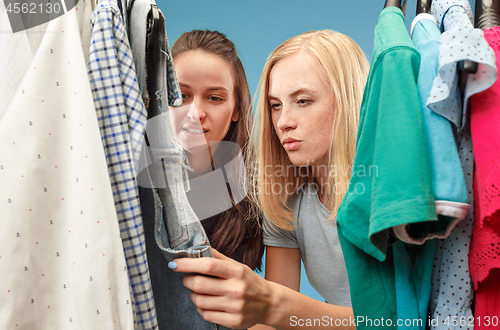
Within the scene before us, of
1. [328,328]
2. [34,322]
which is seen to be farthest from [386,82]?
[328,328]

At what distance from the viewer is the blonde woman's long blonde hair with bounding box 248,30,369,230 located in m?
1.02

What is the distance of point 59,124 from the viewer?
0.43m

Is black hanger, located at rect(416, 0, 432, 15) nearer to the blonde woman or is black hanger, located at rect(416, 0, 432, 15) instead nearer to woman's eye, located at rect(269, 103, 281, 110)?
the blonde woman

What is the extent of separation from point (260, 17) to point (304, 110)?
0.59 metres

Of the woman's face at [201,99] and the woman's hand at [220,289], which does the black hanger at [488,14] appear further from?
the woman's face at [201,99]

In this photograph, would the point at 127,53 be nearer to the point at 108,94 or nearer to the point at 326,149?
the point at 108,94

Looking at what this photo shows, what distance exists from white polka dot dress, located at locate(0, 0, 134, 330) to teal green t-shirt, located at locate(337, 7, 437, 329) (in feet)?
1.20

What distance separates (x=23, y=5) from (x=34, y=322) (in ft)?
1.51

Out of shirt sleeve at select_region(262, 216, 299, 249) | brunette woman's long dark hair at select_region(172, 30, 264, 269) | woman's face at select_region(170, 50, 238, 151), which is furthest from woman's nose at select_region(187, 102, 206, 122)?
shirt sleeve at select_region(262, 216, 299, 249)

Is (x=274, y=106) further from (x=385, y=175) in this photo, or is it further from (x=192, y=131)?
(x=385, y=175)

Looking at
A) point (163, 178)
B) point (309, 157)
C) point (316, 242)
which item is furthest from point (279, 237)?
point (163, 178)

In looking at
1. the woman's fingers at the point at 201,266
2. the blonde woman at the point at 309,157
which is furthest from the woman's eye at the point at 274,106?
the woman's fingers at the point at 201,266

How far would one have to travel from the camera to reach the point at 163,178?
581 mm

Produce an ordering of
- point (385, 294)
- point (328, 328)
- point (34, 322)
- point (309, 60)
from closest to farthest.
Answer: point (34, 322)
point (385, 294)
point (328, 328)
point (309, 60)
